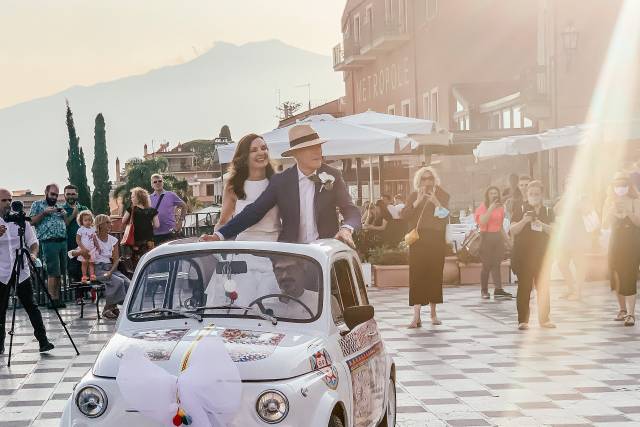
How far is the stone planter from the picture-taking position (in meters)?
22.2

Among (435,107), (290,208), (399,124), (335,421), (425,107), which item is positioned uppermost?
(425,107)

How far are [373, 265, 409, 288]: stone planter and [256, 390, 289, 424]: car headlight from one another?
1627 centimetres

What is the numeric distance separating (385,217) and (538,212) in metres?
9.52

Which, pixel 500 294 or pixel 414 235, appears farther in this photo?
pixel 500 294

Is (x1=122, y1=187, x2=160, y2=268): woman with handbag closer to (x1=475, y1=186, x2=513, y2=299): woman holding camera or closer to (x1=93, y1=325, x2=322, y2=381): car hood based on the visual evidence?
(x1=475, y1=186, x2=513, y2=299): woman holding camera

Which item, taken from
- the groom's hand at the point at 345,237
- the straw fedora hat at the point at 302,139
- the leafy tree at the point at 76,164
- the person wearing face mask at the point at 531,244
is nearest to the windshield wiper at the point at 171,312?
the groom's hand at the point at 345,237

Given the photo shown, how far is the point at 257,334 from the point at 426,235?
29.8 ft

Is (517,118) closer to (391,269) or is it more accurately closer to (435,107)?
(435,107)

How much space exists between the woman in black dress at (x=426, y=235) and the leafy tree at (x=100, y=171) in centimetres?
8526

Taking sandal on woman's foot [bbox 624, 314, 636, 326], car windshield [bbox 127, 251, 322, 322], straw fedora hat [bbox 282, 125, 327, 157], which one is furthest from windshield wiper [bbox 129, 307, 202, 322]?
sandal on woman's foot [bbox 624, 314, 636, 326]

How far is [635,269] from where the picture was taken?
1520cm

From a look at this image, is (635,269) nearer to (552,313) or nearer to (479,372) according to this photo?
(552,313)

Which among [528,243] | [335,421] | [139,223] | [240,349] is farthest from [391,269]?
[240,349]

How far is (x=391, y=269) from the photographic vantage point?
872 inches
